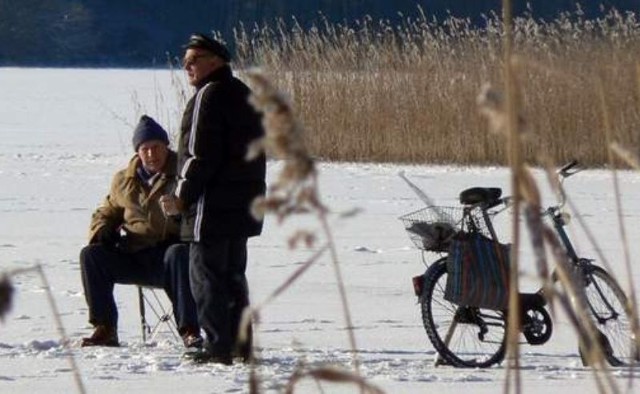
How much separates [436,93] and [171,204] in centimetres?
937

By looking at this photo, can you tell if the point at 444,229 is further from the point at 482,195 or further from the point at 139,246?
the point at 139,246

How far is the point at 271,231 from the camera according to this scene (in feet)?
32.9

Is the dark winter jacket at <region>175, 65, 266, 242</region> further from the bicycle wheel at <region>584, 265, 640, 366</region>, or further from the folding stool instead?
the bicycle wheel at <region>584, 265, 640, 366</region>

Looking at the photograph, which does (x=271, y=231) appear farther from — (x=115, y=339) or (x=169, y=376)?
(x=169, y=376)

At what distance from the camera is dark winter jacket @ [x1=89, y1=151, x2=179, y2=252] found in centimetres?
618

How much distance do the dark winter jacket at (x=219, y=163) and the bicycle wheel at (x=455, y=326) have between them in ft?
2.16

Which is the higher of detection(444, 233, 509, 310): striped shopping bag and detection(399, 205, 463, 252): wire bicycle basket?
detection(399, 205, 463, 252): wire bicycle basket

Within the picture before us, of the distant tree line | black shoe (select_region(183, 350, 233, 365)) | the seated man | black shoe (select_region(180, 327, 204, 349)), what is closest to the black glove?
the seated man

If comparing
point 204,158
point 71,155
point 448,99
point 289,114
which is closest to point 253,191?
point 204,158

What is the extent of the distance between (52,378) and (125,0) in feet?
182

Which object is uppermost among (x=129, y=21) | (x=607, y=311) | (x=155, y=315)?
(x=129, y=21)

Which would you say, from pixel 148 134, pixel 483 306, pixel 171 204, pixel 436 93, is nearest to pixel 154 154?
pixel 148 134

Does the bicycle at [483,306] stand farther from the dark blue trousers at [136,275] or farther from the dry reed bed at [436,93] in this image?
the dry reed bed at [436,93]

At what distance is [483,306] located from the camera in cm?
563
